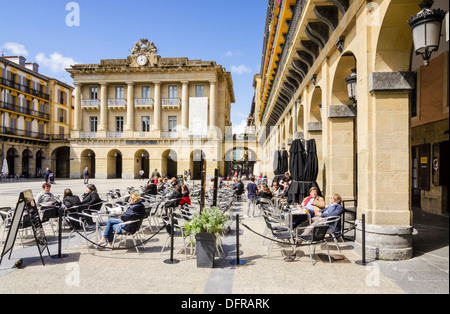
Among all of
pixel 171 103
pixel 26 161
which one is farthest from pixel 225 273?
pixel 26 161

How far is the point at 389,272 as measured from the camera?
5.09m

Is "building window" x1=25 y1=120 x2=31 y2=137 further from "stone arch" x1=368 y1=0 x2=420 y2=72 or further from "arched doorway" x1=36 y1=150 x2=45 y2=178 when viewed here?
"stone arch" x1=368 y1=0 x2=420 y2=72

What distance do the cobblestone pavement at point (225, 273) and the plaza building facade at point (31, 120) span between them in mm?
40450

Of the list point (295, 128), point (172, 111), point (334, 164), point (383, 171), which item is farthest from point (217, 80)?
point (383, 171)

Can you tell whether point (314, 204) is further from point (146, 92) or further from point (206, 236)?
point (146, 92)

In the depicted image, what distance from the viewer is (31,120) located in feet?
154

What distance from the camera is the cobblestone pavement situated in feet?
14.9

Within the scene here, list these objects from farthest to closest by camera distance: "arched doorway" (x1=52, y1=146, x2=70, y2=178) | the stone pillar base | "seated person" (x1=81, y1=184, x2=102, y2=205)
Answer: "arched doorway" (x1=52, y1=146, x2=70, y2=178), "seated person" (x1=81, y1=184, x2=102, y2=205), the stone pillar base

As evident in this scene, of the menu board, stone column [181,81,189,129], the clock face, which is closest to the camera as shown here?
the menu board

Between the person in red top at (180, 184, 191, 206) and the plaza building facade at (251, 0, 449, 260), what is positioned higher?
the plaza building facade at (251, 0, 449, 260)

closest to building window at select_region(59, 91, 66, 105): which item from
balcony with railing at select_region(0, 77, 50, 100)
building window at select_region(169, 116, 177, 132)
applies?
balcony with railing at select_region(0, 77, 50, 100)

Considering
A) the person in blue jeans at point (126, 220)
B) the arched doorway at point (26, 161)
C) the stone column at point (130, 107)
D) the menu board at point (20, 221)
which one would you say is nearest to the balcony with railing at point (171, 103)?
the stone column at point (130, 107)

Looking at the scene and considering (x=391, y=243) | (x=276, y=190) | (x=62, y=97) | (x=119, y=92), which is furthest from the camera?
(x=62, y=97)

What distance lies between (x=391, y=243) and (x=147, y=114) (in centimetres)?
4117
